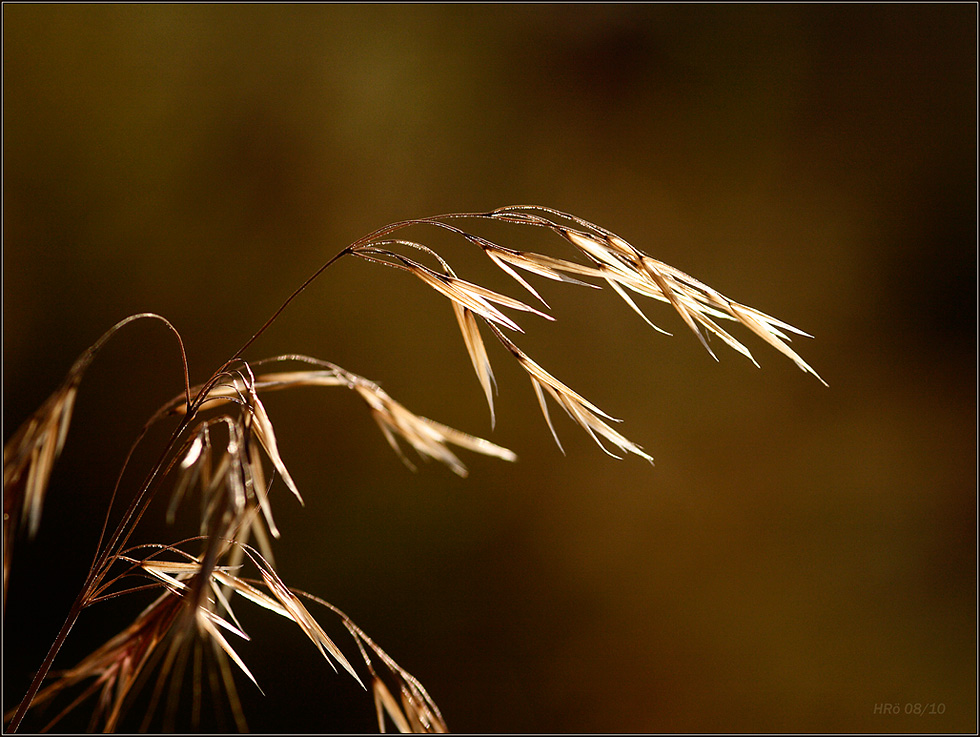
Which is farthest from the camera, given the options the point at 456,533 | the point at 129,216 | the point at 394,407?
the point at 456,533

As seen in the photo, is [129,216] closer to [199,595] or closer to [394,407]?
[394,407]

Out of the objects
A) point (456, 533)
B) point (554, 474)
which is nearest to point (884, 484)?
point (554, 474)

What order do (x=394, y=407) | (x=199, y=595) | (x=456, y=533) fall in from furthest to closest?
(x=456, y=533), (x=394, y=407), (x=199, y=595)

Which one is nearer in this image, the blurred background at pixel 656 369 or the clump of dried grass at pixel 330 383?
the clump of dried grass at pixel 330 383

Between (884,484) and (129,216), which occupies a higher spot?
(129,216)

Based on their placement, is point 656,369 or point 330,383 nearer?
point 330,383

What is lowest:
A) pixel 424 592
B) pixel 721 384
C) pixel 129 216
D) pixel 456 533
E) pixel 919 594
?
pixel 919 594

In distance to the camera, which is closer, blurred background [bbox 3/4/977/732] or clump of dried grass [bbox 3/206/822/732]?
clump of dried grass [bbox 3/206/822/732]

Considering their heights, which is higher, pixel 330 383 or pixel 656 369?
pixel 330 383
